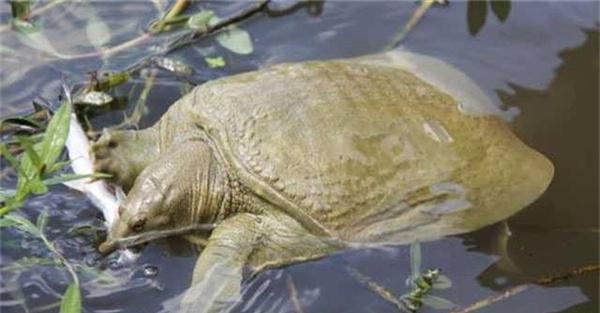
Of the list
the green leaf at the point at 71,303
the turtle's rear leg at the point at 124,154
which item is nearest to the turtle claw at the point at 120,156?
the turtle's rear leg at the point at 124,154

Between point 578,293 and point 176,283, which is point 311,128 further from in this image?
point 578,293

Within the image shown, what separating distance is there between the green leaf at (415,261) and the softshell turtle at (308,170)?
0.06m

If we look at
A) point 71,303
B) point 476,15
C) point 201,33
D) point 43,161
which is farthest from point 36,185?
point 476,15

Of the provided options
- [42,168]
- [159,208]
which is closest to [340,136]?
[159,208]

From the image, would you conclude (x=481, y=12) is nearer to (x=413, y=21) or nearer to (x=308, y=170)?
(x=413, y=21)

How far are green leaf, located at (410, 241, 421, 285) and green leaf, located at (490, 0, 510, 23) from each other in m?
1.29

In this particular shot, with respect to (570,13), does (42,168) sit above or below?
above

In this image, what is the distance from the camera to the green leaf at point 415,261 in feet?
8.64

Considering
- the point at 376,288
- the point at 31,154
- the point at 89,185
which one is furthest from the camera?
the point at 89,185

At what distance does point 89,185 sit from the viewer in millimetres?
2850

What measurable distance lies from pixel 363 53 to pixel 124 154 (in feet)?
3.34

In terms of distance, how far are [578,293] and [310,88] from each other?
0.94 m

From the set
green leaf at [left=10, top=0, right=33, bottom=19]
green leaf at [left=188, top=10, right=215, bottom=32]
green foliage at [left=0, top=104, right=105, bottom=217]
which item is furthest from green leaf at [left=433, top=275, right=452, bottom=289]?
green leaf at [left=10, top=0, right=33, bottom=19]

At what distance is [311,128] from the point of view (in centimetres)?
275
